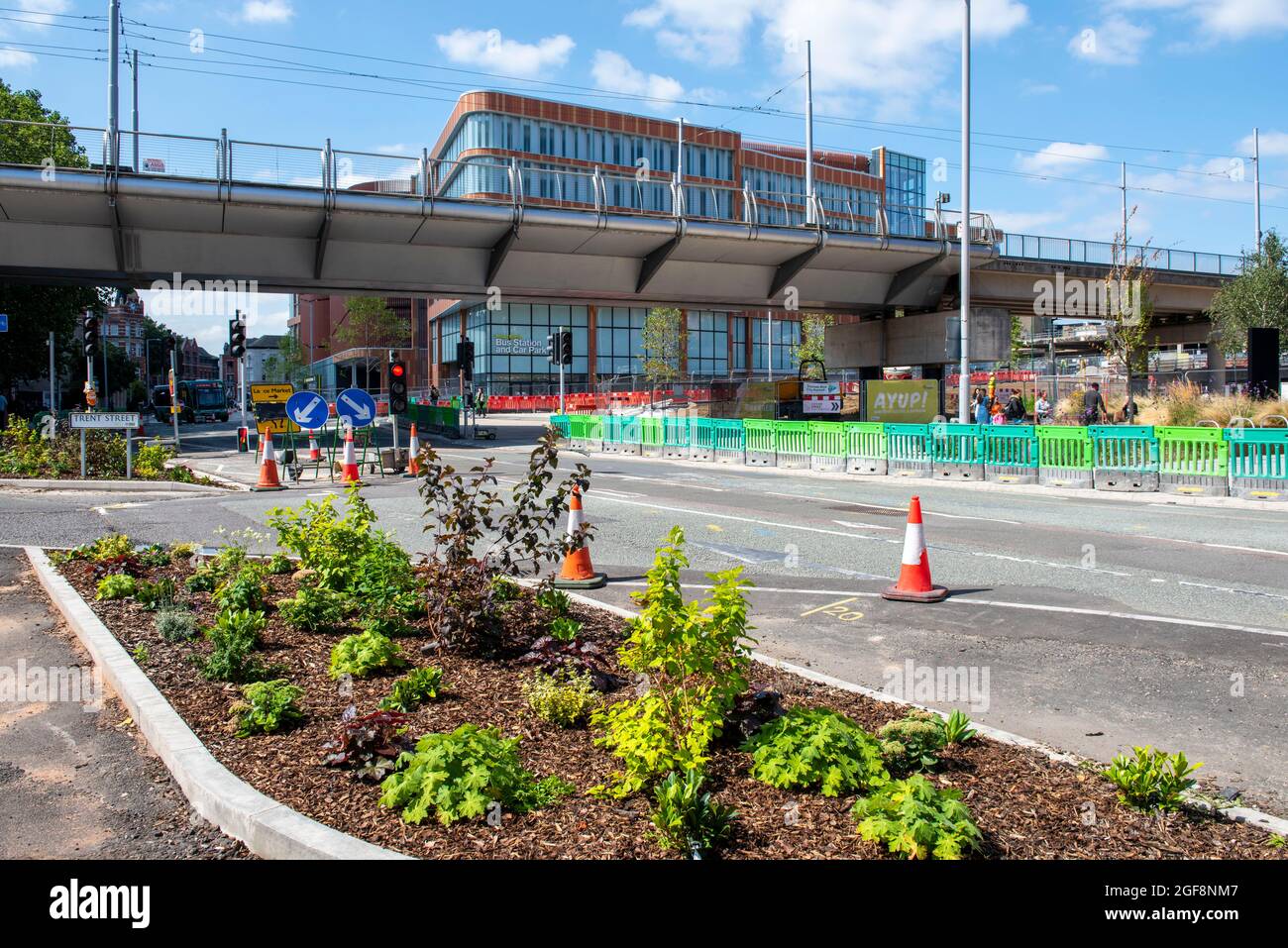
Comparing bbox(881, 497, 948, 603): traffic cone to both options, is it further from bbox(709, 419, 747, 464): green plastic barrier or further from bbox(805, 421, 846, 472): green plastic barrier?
bbox(709, 419, 747, 464): green plastic barrier

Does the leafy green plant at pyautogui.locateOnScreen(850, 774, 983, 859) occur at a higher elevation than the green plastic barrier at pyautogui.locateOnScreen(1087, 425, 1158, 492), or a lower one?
lower

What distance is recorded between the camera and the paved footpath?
3.87m

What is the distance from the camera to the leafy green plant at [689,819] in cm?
350

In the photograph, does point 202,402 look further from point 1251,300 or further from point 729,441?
point 1251,300

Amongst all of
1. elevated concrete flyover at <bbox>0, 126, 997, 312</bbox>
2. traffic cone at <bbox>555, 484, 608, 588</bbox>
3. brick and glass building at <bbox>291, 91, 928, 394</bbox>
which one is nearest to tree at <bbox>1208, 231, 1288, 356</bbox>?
elevated concrete flyover at <bbox>0, 126, 997, 312</bbox>

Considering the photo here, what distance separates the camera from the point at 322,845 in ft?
11.4

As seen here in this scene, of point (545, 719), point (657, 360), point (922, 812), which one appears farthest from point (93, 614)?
point (657, 360)

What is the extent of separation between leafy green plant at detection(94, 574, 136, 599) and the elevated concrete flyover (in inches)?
819

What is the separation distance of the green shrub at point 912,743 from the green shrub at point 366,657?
283 cm

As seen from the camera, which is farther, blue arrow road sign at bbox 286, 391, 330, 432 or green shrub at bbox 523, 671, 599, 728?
blue arrow road sign at bbox 286, 391, 330, 432

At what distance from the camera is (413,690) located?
5.20 m

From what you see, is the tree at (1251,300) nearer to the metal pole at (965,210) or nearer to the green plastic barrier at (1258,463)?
the metal pole at (965,210)

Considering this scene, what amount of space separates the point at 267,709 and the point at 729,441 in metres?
25.0

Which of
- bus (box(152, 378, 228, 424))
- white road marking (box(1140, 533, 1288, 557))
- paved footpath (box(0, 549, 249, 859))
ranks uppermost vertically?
bus (box(152, 378, 228, 424))
